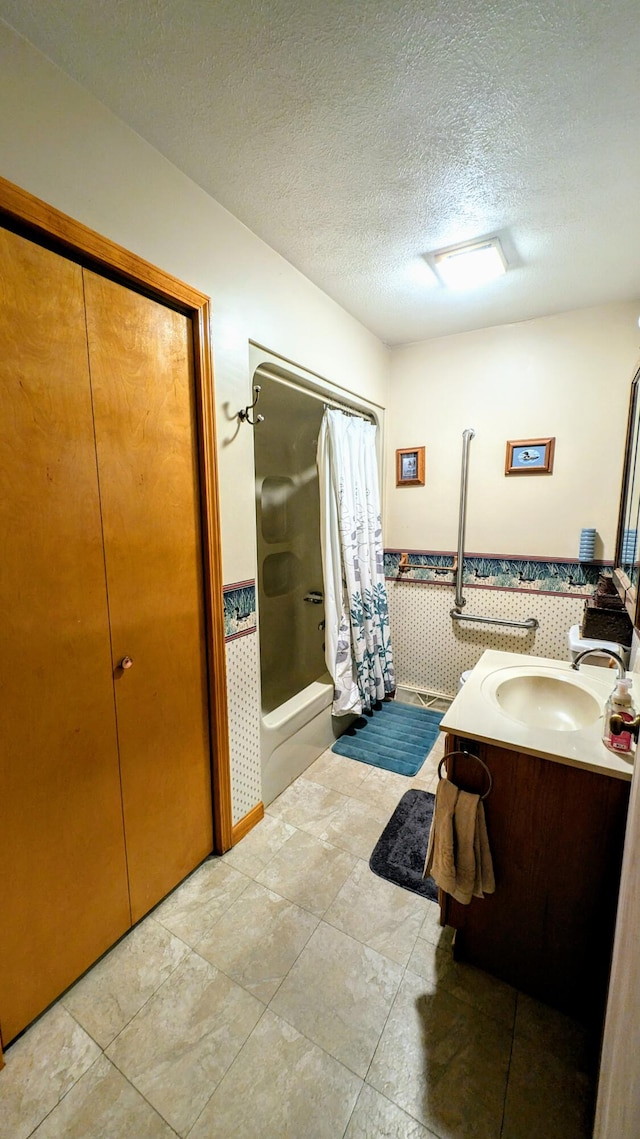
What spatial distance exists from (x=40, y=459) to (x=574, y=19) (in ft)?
5.25

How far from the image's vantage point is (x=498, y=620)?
260 cm

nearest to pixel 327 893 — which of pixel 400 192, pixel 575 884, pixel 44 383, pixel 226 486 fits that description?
pixel 575 884

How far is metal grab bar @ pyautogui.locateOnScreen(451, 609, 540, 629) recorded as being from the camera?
252 cm

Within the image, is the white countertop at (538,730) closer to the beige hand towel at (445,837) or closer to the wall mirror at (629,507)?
the beige hand towel at (445,837)

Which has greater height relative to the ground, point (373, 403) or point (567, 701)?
point (373, 403)

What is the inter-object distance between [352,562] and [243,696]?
1027mm

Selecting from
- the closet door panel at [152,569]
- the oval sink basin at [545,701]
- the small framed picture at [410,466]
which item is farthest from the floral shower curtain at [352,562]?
the oval sink basin at [545,701]

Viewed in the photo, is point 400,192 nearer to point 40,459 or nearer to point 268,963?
point 40,459

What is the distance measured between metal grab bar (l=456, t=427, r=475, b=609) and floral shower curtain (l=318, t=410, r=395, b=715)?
1.64 feet

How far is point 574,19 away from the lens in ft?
2.96

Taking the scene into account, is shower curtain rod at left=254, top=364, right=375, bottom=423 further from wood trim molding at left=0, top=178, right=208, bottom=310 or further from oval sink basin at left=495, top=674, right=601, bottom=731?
oval sink basin at left=495, top=674, right=601, bottom=731

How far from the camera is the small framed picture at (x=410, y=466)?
2.79 meters

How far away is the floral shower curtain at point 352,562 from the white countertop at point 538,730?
3.33 ft

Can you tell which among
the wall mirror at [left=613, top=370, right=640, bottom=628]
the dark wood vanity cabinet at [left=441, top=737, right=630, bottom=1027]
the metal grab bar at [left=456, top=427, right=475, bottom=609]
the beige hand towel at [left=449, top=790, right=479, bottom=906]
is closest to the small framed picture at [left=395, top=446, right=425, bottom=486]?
the metal grab bar at [left=456, top=427, right=475, bottom=609]
